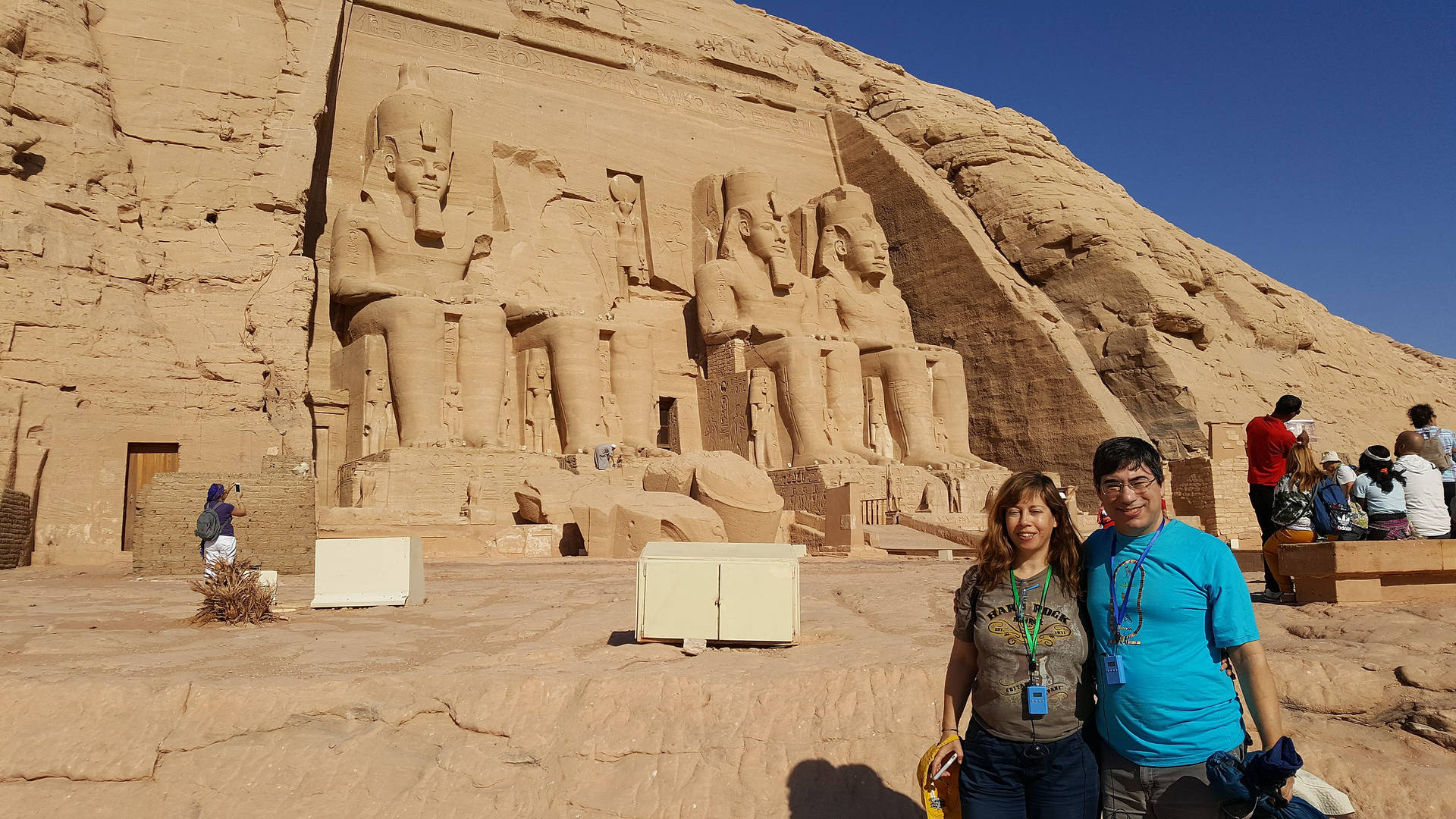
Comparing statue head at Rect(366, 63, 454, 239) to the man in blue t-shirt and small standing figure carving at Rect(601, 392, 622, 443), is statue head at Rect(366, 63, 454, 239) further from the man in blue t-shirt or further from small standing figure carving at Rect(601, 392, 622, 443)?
the man in blue t-shirt

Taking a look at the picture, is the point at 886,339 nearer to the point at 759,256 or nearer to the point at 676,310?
the point at 759,256

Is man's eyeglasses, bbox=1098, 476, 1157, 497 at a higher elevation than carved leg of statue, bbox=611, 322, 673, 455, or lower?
lower

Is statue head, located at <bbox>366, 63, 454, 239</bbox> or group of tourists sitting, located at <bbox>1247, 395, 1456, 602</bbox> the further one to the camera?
statue head, located at <bbox>366, 63, 454, 239</bbox>

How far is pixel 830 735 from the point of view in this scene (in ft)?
9.87

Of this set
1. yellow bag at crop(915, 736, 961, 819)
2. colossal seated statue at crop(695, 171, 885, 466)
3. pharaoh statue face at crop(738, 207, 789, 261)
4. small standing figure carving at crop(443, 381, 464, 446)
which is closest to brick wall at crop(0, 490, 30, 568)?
small standing figure carving at crop(443, 381, 464, 446)

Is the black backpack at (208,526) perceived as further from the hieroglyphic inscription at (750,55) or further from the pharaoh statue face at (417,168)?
the hieroglyphic inscription at (750,55)

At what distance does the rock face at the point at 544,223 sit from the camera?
8898 mm

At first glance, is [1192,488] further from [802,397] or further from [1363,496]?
[1363,496]

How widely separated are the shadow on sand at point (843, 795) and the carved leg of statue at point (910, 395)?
11.3m

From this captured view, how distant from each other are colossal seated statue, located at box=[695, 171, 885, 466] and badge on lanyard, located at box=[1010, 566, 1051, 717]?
35.2 ft

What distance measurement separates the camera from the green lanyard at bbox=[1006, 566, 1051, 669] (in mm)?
1979

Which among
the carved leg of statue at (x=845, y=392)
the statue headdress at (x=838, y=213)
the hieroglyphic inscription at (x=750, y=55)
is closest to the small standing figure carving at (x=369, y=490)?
the carved leg of statue at (x=845, y=392)

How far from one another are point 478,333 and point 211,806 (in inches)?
Answer: 394

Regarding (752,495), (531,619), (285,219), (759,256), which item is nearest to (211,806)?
(531,619)
